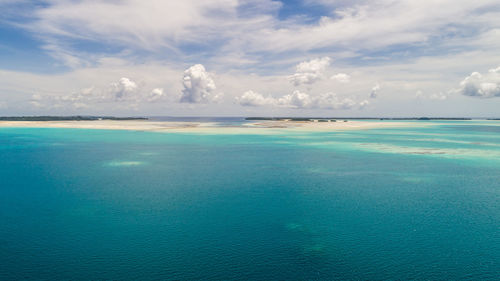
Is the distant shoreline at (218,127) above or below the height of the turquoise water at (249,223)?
above

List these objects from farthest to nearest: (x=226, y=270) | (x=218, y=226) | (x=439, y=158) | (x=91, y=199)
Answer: (x=439, y=158), (x=91, y=199), (x=218, y=226), (x=226, y=270)

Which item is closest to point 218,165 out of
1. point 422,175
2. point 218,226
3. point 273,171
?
point 273,171

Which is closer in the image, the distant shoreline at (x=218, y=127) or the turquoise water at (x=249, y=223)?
the turquoise water at (x=249, y=223)

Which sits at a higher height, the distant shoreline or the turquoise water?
the distant shoreline

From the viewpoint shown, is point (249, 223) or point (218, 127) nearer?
point (249, 223)

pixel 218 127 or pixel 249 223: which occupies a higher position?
pixel 218 127

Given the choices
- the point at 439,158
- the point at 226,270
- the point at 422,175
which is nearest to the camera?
the point at 226,270

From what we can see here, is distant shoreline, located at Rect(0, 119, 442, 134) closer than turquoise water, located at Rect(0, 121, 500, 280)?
No

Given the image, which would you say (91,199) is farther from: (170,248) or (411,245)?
(411,245)
